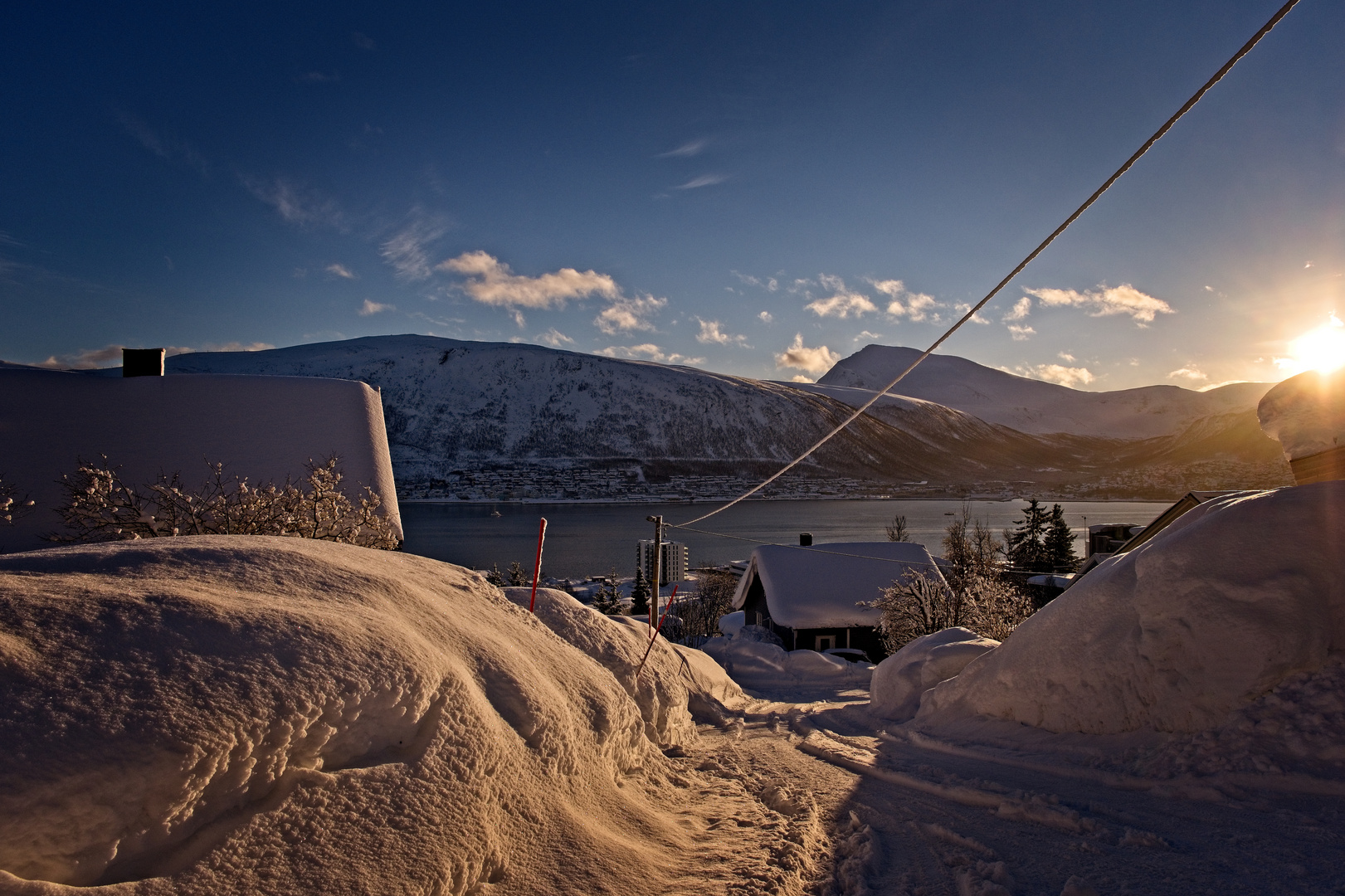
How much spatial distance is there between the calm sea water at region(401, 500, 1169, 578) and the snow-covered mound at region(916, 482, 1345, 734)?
96.2ft

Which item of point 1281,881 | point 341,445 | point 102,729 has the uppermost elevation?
point 341,445

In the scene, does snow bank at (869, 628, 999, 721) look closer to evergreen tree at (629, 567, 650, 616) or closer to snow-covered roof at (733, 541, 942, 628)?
snow-covered roof at (733, 541, 942, 628)

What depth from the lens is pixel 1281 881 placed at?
3.54 m

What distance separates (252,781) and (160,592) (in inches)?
45.7

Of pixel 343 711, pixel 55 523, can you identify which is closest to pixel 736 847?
pixel 343 711

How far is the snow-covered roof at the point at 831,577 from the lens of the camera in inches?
1001

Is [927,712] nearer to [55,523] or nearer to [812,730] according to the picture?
[812,730]

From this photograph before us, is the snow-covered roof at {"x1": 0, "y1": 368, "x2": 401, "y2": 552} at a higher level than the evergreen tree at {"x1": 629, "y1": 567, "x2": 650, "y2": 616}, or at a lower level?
higher

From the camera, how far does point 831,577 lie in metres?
27.0

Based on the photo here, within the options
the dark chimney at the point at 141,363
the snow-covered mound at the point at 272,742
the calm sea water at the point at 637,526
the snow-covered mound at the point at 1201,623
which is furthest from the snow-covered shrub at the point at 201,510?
the calm sea water at the point at 637,526

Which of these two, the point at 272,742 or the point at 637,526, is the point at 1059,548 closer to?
the point at 272,742

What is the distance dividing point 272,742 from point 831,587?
81.5ft

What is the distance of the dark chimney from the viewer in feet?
52.3

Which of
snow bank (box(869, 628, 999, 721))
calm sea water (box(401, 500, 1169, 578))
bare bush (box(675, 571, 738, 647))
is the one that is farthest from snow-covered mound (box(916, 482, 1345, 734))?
calm sea water (box(401, 500, 1169, 578))
